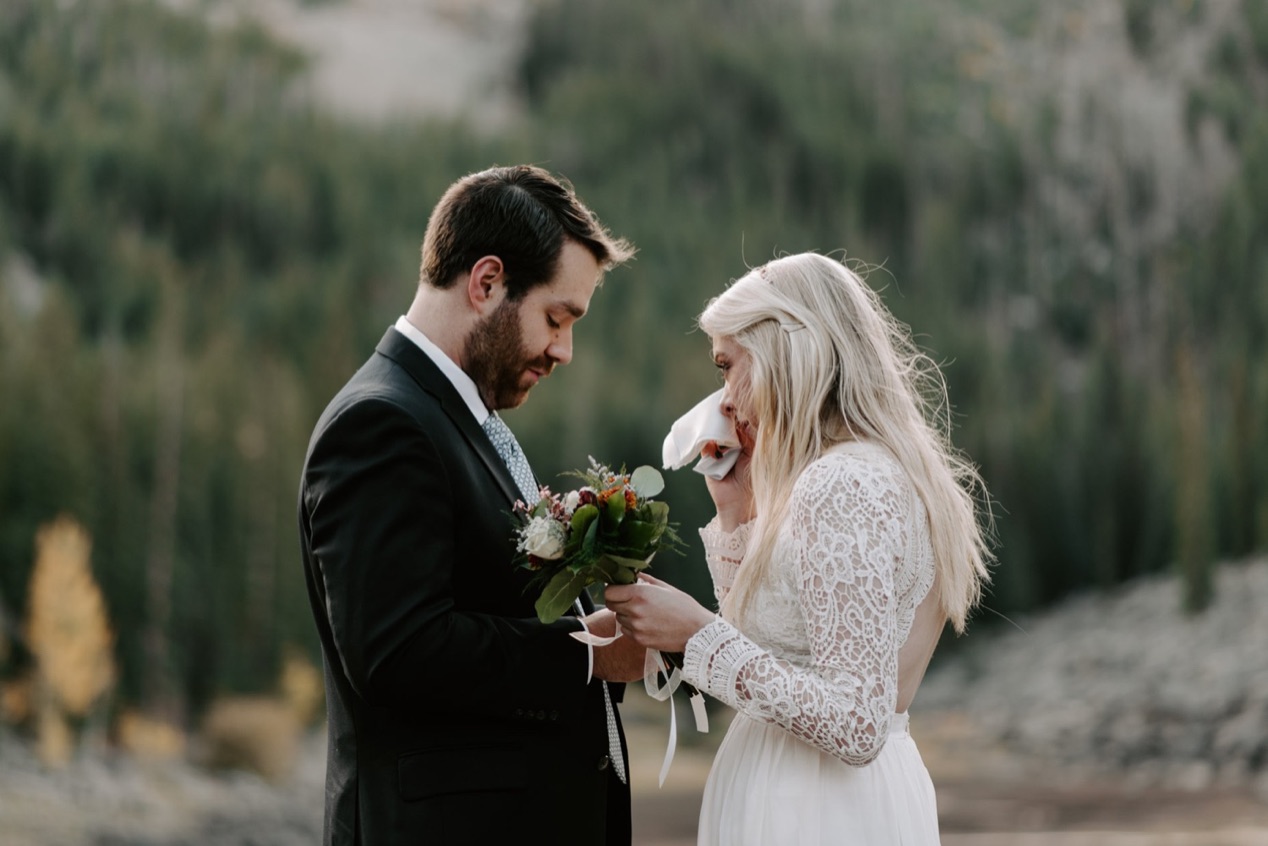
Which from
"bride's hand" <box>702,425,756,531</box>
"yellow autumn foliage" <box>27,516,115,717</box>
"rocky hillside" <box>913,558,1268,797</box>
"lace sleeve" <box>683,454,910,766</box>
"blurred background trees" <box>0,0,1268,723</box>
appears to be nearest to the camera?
"lace sleeve" <box>683,454,910,766</box>

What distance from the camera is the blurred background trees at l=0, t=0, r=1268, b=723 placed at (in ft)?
47.4

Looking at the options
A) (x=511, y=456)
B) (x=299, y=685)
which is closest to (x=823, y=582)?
(x=511, y=456)

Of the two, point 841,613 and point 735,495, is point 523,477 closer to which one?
point 735,495

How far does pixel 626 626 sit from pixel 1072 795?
45.6 ft

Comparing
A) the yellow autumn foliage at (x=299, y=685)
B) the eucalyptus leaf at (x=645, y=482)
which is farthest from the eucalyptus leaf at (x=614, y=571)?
the yellow autumn foliage at (x=299, y=685)

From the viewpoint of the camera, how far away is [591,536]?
90.5 inches

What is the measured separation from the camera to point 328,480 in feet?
7.65

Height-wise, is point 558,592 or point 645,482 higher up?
point 645,482

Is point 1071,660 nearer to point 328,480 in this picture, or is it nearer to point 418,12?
point 418,12

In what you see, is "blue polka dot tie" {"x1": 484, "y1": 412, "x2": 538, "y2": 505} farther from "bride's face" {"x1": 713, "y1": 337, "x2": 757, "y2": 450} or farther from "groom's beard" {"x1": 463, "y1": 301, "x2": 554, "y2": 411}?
"bride's face" {"x1": 713, "y1": 337, "x2": 757, "y2": 450}

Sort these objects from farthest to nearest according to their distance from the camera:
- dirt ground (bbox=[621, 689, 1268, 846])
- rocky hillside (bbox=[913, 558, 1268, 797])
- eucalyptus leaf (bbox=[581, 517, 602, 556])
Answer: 1. rocky hillside (bbox=[913, 558, 1268, 797])
2. dirt ground (bbox=[621, 689, 1268, 846])
3. eucalyptus leaf (bbox=[581, 517, 602, 556])

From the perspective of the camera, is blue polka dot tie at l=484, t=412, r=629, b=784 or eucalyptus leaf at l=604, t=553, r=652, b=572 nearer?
eucalyptus leaf at l=604, t=553, r=652, b=572

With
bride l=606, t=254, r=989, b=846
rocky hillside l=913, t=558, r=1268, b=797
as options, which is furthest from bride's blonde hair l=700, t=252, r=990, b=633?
rocky hillside l=913, t=558, r=1268, b=797

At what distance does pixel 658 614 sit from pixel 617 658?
0.63ft
